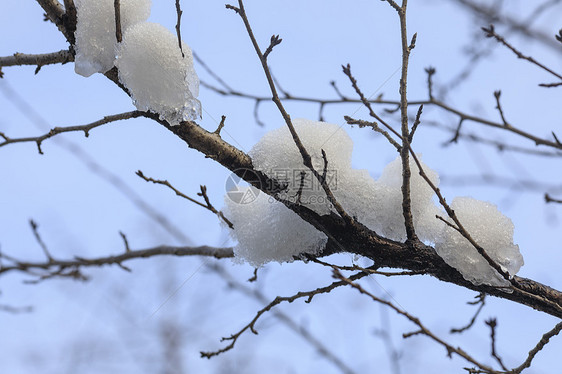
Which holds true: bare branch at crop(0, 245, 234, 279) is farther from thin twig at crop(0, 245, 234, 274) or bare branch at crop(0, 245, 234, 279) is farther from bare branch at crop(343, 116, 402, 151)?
bare branch at crop(343, 116, 402, 151)

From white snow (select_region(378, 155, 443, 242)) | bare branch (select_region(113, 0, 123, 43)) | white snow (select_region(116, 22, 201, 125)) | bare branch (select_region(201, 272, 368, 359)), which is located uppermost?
bare branch (select_region(113, 0, 123, 43))

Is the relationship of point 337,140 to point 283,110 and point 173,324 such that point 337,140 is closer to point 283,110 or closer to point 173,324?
point 283,110

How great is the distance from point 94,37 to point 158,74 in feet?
0.73

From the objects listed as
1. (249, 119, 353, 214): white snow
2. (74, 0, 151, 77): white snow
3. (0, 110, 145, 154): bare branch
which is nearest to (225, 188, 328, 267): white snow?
(249, 119, 353, 214): white snow

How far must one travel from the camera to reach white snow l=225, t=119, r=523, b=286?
1319 mm

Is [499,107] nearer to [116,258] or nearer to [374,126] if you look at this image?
[374,126]

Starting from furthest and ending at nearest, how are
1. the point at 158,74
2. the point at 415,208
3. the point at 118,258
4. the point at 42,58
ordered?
the point at 118,258 < the point at 415,208 < the point at 42,58 < the point at 158,74

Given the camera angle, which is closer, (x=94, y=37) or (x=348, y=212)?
(x=94, y=37)

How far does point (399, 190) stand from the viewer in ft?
4.67

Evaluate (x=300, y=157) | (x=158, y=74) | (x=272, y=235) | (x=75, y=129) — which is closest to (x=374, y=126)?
(x=300, y=157)

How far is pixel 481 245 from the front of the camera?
1.37 meters

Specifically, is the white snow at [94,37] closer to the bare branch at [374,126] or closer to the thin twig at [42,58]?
the thin twig at [42,58]

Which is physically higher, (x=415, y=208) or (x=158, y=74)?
(x=158, y=74)

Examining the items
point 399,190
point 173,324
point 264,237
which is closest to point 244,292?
point 264,237
